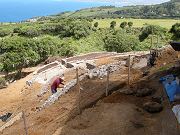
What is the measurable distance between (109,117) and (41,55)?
34.9 m

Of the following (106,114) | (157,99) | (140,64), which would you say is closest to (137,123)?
(106,114)

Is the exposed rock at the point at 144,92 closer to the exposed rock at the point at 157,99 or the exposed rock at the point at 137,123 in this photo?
the exposed rock at the point at 157,99

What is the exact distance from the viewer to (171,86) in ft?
56.2

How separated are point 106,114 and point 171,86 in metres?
3.40

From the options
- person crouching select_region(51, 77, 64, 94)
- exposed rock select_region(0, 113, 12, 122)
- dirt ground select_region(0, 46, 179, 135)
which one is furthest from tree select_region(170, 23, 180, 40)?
person crouching select_region(51, 77, 64, 94)

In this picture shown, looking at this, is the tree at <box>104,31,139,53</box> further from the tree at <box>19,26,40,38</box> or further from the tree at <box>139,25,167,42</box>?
the tree at <box>19,26,40,38</box>

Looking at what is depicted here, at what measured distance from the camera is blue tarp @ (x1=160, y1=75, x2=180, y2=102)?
54.1 ft

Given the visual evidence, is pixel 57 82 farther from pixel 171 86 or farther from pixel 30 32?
pixel 30 32

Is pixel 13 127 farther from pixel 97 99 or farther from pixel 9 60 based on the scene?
pixel 9 60

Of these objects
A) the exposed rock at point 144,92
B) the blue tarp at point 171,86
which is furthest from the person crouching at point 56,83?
the blue tarp at point 171,86

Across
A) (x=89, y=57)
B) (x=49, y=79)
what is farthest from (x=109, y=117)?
(x=89, y=57)

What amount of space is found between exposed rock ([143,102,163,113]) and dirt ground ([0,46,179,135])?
177mm

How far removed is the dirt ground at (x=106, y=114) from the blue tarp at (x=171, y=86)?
1.17 feet

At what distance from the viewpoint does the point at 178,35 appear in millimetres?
55469
